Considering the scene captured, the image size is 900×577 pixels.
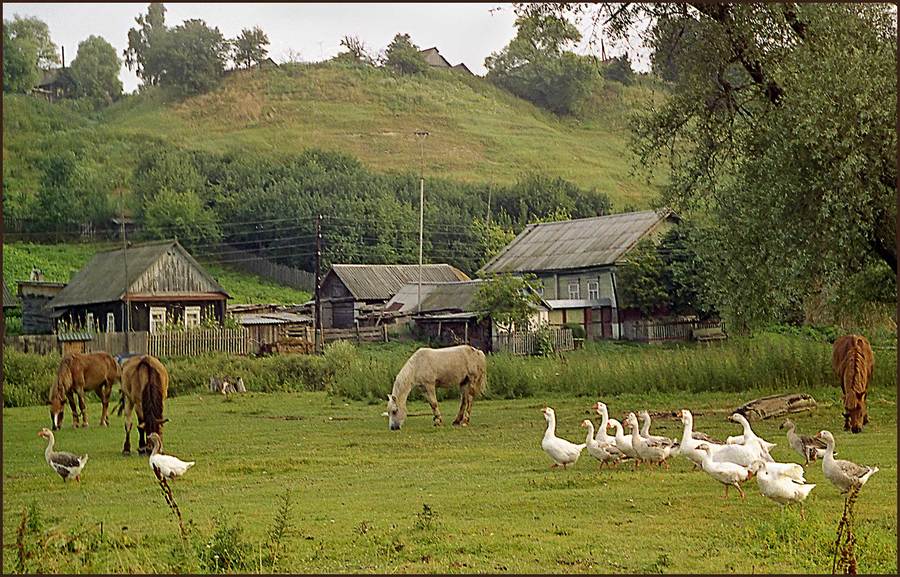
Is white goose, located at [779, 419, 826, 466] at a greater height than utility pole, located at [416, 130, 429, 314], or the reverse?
utility pole, located at [416, 130, 429, 314]

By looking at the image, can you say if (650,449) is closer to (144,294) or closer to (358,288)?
(144,294)

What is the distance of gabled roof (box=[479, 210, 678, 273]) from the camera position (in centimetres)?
4397

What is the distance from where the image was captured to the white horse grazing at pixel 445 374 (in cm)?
1986

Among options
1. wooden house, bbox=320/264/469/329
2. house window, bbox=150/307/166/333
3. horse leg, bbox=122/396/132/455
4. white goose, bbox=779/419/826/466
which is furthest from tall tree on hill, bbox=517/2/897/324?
house window, bbox=150/307/166/333

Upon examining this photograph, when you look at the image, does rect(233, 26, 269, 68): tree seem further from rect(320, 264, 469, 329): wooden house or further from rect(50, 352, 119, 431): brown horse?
rect(50, 352, 119, 431): brown horse

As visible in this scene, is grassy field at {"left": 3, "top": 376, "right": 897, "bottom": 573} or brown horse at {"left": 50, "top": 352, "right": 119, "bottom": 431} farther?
brown horse at {"left": 50, "top": 352, "right": 119, "bottom": 431}

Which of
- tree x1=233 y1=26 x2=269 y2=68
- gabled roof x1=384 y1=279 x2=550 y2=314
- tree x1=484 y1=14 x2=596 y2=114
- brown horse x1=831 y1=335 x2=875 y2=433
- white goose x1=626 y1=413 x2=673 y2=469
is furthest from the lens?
tree x1=233 y1=26 x2=269 y2=68

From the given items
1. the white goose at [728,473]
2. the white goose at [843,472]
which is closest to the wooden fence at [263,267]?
the white goose at [728,473]

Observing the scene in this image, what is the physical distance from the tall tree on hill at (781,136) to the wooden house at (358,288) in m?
21.4

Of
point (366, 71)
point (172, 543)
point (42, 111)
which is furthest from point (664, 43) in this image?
point (366, 71)

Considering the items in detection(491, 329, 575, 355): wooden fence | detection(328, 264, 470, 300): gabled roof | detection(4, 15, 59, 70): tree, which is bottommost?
detection(491, 329, 575, 355): wooden fence

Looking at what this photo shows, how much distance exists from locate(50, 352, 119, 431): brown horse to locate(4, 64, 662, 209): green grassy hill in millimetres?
48534

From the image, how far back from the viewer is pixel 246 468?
14.3 m

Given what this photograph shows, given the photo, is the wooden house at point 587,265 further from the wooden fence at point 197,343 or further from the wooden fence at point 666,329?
the wooden fence at point 197,343
